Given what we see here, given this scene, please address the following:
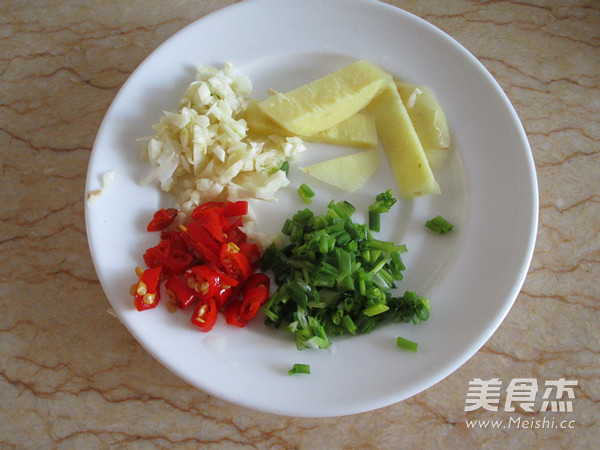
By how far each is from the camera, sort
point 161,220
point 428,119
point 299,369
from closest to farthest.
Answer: point 299,369 < point 161,220 < point 428,119

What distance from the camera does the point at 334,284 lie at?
5.95 feet

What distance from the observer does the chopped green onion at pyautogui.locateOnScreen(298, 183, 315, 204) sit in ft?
6.71

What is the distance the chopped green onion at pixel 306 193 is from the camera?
6.71ft

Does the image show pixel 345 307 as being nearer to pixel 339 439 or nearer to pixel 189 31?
pixel 339 439

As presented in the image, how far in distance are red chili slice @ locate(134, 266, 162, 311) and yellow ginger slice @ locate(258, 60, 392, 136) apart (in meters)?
0.82

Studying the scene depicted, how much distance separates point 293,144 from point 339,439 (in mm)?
1213

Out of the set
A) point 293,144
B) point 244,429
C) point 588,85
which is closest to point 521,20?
point 588,85

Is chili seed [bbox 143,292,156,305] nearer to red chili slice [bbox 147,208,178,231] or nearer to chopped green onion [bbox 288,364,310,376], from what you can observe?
red chili slice [bbox 147,208,178,231]

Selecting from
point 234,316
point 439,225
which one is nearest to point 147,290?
point 234,316

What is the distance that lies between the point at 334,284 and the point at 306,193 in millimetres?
432

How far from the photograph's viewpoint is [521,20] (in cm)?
255

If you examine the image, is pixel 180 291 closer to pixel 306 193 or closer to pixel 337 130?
pixel 306 193

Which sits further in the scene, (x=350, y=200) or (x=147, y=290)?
(x=350, y=200)

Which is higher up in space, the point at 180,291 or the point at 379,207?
the point at 379,207
